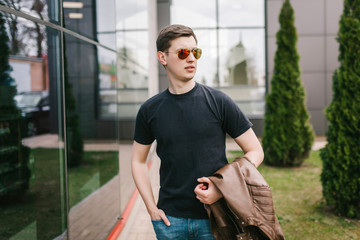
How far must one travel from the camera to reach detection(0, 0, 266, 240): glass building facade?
7.41 ft

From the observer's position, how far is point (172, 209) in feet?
6.29

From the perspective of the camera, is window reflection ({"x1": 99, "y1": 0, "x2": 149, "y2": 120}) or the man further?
window reflection ({"x1": 99, "y1": 0, "x2": 149, "y2": 120})

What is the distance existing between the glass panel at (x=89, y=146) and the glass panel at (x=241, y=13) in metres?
10.4

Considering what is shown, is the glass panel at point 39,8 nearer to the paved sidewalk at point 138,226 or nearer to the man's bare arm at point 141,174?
the man's bare arm at point 141,174

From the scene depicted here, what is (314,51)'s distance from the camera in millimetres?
14250

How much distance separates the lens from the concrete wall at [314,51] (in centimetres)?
1417

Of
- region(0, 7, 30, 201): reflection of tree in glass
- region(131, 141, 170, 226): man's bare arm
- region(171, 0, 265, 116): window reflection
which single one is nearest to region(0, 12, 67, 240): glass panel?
region(0, 7, 30, 201): reflection of tree in glass

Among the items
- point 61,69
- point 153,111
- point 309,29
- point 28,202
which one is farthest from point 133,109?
point 309,29

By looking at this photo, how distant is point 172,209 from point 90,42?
2.55m

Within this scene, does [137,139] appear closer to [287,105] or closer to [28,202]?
[28,202]

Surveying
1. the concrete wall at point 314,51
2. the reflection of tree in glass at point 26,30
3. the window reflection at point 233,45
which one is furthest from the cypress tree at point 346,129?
the window reflection at point 233,45

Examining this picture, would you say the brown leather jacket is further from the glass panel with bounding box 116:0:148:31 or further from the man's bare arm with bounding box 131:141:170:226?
the glass panel with bounding box 116:0:148:31

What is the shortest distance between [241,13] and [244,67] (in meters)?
2.15

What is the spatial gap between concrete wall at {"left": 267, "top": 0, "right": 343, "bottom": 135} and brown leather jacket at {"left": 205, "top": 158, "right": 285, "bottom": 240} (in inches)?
511
